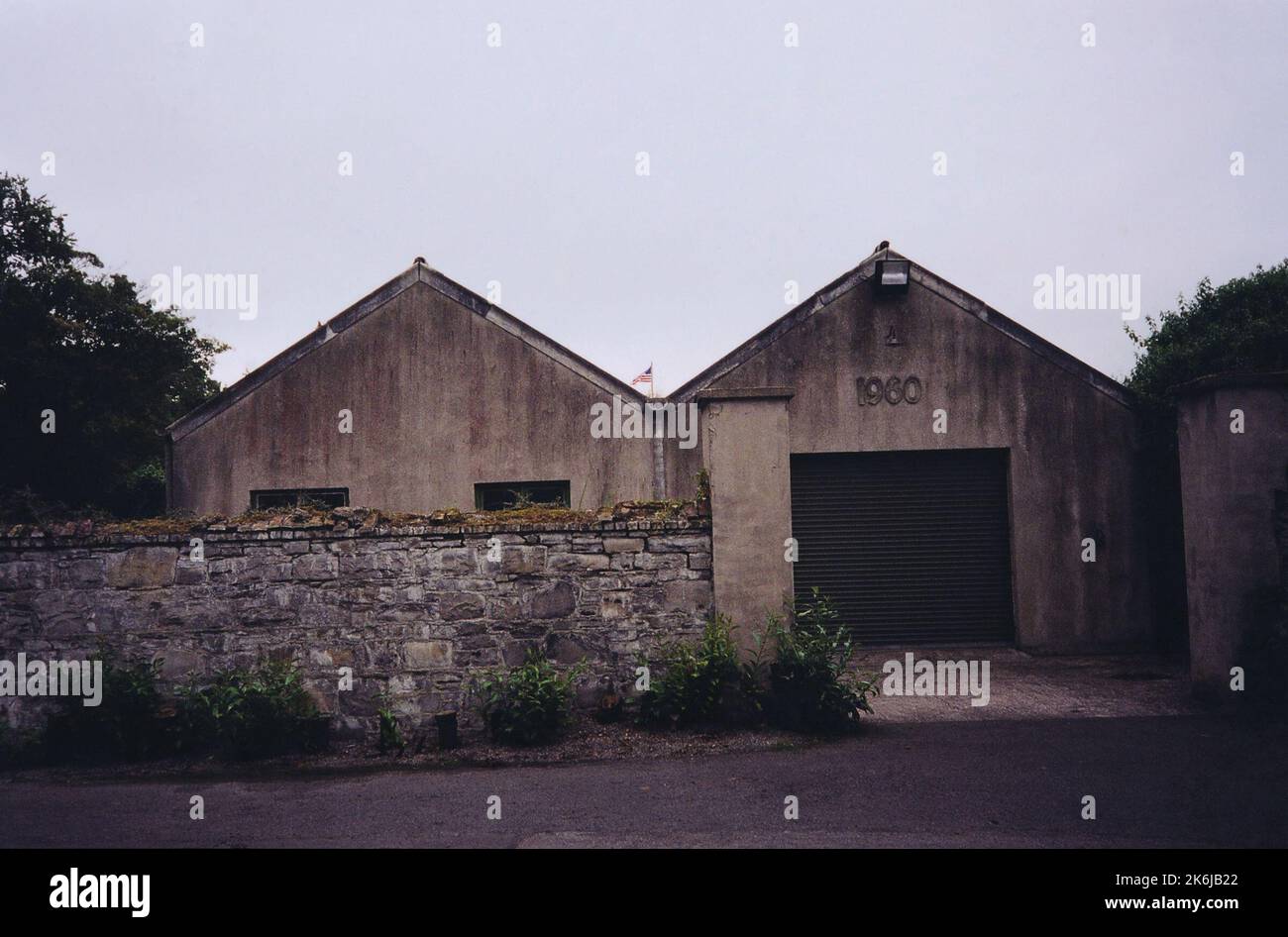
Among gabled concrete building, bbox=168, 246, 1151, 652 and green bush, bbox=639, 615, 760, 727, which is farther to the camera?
gabled concrete building, bbox=168, 246, 1151, 652

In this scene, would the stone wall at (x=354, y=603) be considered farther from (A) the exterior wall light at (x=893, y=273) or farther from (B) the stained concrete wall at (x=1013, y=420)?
(A) the exterior wall light at (x=893, y=273)

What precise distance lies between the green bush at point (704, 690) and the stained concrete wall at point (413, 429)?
170 inches

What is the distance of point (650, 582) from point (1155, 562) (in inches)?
295

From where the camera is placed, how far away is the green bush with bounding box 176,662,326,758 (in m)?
Result: 6.98

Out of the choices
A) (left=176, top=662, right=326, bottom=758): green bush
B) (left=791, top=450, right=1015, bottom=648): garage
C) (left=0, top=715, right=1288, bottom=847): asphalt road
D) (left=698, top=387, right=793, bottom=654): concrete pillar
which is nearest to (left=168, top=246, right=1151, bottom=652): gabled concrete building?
(left=791, top=450, right=1015, bottom=648): garage

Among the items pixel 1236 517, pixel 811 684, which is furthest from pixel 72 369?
pixel 1236 517

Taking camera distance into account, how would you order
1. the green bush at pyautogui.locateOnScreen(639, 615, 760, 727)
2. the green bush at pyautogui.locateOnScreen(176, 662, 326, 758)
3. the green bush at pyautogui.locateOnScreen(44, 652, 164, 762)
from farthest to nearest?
the green bush at pyautogui.locateOnScreen(639, 615, 760, 727)
the green bush at pyautogui.locateOnScreen(44, 652, 164, 762)
the green bush at pyautogui.locateOnScreen(176, 662, 326, 758)

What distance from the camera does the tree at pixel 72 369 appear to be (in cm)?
1203

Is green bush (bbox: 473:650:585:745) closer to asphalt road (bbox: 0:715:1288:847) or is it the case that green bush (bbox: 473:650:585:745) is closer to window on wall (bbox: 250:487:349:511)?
asphalt road (bbox: 0:715:1288:847)

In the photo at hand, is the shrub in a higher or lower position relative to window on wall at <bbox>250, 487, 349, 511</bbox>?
lower

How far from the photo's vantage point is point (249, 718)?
23.0ft

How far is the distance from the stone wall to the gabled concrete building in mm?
3783

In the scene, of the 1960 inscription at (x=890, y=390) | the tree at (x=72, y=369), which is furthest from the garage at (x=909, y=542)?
the tree at (x=72, y=369)

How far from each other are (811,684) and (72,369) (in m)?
11.4
